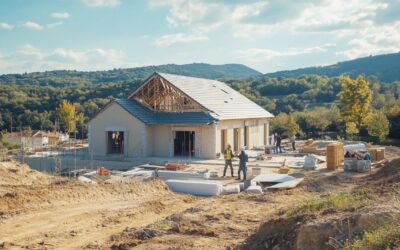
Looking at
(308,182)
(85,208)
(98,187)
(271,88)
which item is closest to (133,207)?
(85,208)

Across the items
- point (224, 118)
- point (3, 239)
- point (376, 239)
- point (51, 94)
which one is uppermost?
point (51, 94)

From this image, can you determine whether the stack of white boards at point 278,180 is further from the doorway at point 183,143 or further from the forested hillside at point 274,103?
the forested hillside at point 274,103

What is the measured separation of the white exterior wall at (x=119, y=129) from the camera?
26.7 metres

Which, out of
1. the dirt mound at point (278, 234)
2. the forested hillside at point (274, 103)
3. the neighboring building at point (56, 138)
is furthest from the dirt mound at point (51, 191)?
the neighboring building at point (56, 138)

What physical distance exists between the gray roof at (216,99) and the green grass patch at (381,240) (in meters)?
20.2

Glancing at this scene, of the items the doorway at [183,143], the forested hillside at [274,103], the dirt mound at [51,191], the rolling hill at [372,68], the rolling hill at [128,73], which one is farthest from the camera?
the rolling hill at [128,73]

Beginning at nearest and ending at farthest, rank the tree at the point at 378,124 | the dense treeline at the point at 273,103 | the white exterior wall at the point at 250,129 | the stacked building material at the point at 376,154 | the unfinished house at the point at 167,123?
the stacked building material at the point at 376,154
the unfinished house at the point at 167,123
the white exterior wall at the point at 250,129
the tree at the point at 378,124
the dense treeline at the point at 273,103

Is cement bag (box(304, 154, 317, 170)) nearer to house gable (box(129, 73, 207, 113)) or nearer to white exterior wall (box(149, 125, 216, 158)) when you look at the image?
white exterior wall (box(149, 125, 216, 158))

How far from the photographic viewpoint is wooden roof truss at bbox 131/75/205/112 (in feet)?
88.8

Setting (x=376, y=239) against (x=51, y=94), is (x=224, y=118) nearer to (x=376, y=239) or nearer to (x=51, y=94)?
(x=376, y=239)

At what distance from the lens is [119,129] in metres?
27.3

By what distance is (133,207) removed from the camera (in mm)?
12852

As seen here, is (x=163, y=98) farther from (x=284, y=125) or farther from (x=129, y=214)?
(x=284, y=125)

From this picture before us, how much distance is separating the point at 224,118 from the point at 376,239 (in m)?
21.2
